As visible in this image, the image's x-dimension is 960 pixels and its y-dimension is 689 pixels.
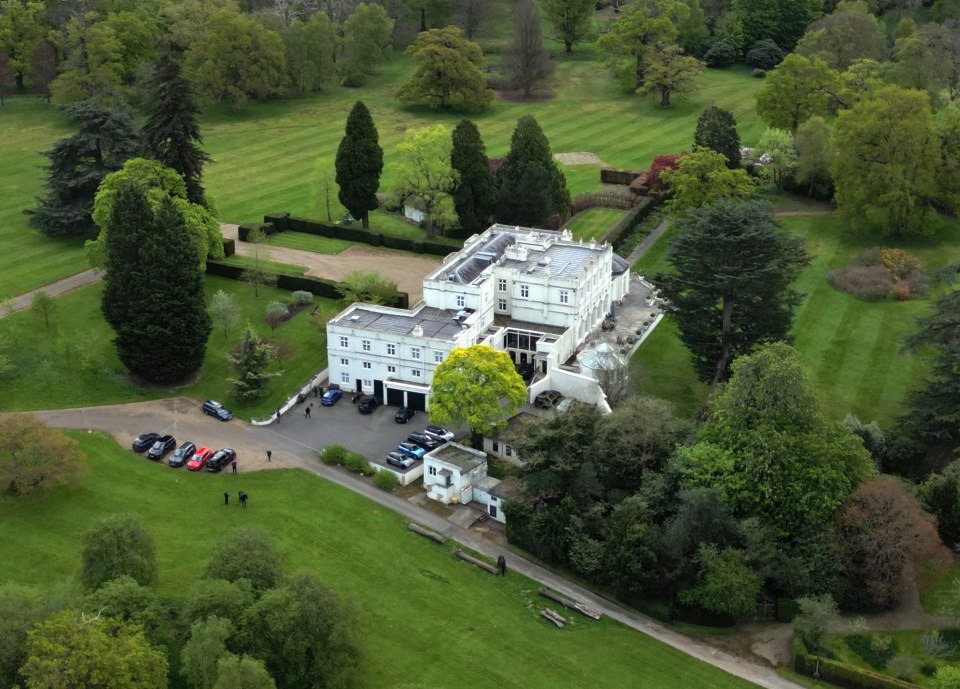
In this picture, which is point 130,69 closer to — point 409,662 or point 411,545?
point 411,545

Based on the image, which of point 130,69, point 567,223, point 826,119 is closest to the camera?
point 567,223

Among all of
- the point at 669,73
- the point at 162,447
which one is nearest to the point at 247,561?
the point at 162,447

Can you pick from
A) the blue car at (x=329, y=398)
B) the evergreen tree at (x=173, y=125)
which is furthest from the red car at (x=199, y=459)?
the evergreen tree at (x=173, y=125)

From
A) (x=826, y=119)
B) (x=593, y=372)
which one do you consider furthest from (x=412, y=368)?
(x=826, y=119)

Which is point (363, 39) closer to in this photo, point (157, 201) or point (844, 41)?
point (844, 41)

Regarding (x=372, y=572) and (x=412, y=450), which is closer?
(x=372, y=572)

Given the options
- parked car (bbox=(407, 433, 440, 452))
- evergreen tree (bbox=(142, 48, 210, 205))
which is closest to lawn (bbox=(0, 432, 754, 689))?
parked car (bbox=(407, 433, 440, 452))

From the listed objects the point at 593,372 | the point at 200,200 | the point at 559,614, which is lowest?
the point at 559,614
